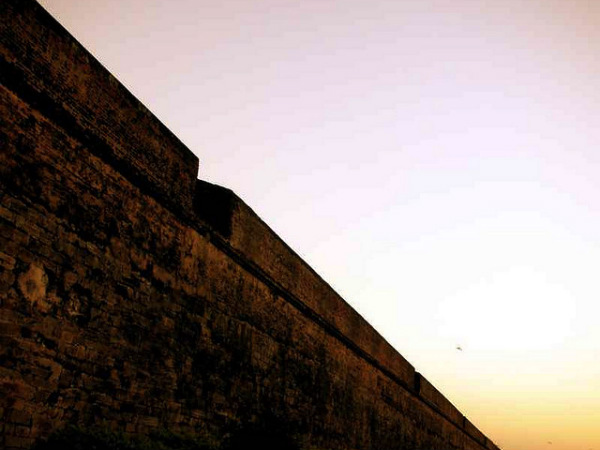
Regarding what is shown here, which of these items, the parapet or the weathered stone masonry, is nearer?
the weathered stone masonry

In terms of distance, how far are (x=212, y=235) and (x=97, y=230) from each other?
2037 mm

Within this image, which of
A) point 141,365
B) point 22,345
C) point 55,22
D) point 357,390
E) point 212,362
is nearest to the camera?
point 22,345

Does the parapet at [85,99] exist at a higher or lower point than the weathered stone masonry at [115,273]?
higher

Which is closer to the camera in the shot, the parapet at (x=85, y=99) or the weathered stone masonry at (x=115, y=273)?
the weathered stone masonry at (x=115, y=273)

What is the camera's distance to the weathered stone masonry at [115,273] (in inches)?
173

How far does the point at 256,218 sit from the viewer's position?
326 inches

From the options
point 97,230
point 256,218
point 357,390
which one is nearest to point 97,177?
point 97,230

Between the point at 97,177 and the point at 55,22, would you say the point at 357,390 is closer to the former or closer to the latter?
the point at 97,177

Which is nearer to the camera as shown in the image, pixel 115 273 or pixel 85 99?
pixel 85 99

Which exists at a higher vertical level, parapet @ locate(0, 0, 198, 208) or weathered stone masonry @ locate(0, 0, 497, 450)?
parapet @ locate(0, 0, 198, 208)

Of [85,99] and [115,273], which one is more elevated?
[85,99]

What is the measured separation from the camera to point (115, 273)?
5.34m

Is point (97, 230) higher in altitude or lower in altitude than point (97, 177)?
lower

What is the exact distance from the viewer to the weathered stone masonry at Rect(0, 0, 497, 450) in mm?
4391
